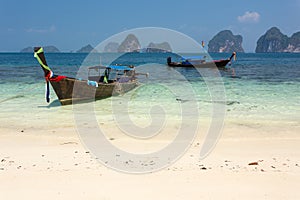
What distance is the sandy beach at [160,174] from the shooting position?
4.11 metres

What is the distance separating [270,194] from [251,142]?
295 cm

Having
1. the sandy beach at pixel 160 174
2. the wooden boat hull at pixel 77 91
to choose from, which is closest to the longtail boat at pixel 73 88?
the wooden boat hull at pixel 77 91

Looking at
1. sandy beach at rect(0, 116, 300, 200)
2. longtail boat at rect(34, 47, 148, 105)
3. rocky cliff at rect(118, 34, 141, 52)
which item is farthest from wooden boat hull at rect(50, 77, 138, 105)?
sandy beach at rect(0, 116, 300, 200)

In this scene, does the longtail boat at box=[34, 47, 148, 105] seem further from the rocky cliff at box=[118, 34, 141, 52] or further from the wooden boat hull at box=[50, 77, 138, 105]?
the rocky cliff at box=[118, 34, 141, 52]

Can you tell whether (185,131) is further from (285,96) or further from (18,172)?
(285,96)

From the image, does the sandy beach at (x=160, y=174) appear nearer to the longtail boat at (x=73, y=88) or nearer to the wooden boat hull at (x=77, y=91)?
the longtail boat at (x=73, y=88)

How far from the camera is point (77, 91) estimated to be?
1225 cm

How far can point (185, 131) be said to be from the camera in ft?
26.9

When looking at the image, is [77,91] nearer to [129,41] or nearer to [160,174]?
[129,41]

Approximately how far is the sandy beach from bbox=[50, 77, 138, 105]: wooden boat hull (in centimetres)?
482

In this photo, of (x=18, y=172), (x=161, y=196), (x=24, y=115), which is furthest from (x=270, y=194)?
(x=24, y=115)

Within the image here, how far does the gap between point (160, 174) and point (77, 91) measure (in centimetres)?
812

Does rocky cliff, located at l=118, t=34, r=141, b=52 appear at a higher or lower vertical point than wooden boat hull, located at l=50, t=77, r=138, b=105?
higher

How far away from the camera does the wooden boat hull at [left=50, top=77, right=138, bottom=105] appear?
38.6 feet
